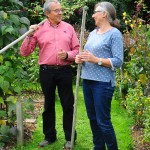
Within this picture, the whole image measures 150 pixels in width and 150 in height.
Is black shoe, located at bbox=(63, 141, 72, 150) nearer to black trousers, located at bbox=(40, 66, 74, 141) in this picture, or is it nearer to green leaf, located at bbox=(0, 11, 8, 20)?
black trousers, located at bbox=(40, 66, 74, 141)

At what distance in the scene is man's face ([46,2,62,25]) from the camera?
437 centimetres

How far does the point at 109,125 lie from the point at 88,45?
0.85m

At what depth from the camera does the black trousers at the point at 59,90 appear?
4508 millimetres

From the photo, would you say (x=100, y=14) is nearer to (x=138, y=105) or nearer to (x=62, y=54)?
(x=62, y=54)

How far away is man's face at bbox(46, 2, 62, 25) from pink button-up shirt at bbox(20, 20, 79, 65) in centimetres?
7

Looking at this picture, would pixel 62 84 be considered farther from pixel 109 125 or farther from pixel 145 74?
pixel 145 74

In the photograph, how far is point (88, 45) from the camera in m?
3.96

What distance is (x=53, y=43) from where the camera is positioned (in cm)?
442

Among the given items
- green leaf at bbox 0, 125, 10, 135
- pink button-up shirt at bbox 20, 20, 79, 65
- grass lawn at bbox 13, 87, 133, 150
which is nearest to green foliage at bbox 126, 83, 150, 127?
grass lawn at bbox 13, 87, 133, 150

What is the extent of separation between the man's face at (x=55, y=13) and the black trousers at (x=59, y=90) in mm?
545

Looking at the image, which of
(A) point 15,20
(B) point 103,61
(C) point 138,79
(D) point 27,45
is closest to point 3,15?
(A) point 15,20

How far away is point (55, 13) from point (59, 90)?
912 mm

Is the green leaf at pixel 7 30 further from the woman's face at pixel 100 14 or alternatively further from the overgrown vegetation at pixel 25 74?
the woman's face at pixel 100 14

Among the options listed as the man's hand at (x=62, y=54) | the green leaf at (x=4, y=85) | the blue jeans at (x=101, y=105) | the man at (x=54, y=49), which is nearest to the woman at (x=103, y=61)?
the blue jeans at (x=101, y=105)
